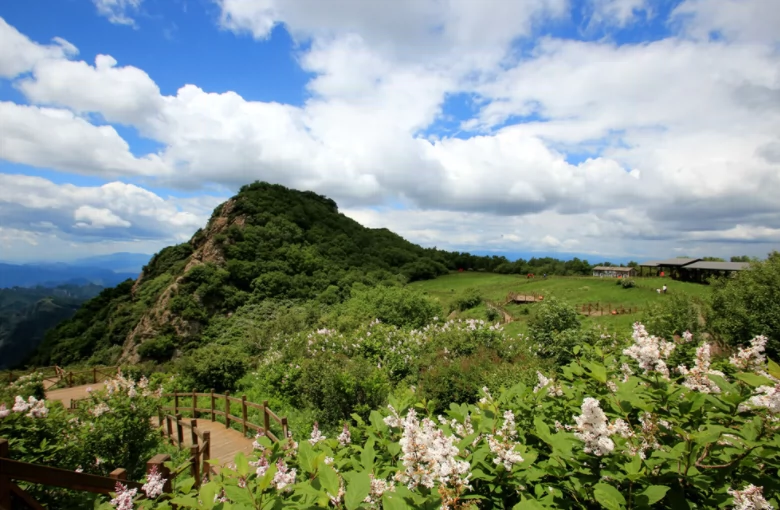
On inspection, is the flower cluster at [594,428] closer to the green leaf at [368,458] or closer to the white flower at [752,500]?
the white flower at [752,500]

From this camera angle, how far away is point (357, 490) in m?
1.74

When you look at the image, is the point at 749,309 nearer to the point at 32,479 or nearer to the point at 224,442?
the point at 224,442

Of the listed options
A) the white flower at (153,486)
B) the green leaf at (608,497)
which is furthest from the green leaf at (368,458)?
the white flower at (153,486)

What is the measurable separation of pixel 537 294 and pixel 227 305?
120 feet

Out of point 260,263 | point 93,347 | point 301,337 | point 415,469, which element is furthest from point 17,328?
point 415,469

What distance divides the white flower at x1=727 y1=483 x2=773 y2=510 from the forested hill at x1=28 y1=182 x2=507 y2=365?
4320 cm

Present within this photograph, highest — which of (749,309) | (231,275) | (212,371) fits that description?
(231,275)

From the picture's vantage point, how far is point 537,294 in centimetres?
4303

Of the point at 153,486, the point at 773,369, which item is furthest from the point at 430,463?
the point at 153,486

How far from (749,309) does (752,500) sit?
20.9 metres

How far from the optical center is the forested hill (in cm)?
4169

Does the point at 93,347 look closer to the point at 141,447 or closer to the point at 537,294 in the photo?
the point at 141,447

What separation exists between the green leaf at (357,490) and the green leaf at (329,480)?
3.1 inches

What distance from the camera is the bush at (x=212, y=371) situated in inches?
845
